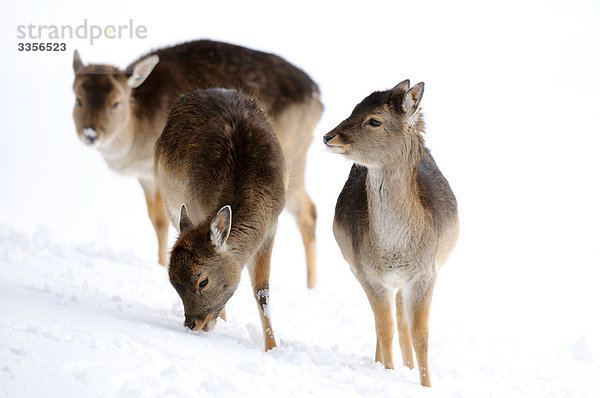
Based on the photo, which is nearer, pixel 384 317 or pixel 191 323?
pixel 191 323

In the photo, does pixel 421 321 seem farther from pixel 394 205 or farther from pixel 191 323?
pixel 191 323

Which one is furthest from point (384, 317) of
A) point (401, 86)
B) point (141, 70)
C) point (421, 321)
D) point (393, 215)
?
point (141, 70)

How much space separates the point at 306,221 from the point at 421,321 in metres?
4.44

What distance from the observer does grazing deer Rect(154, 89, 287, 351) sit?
5.31 metres

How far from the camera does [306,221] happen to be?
9.73 m

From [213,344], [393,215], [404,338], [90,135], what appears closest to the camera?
[213,344]

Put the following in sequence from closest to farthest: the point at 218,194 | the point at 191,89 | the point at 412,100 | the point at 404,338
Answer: the point at 412,100 → the point at 218,194 → the point at 404,338 → the point at 191,89

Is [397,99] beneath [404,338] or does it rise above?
above

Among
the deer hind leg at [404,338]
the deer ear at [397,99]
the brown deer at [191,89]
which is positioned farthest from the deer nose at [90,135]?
the deer ear at [397,99]

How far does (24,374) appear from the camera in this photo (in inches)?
146

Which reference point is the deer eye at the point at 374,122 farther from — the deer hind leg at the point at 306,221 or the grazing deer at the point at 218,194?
the deer hind leg at the point at 306,221

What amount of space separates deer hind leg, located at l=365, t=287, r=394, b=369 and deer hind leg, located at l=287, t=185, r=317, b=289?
3899mm

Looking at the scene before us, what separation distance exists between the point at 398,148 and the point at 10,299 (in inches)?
114

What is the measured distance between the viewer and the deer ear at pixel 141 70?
30.0 feet
